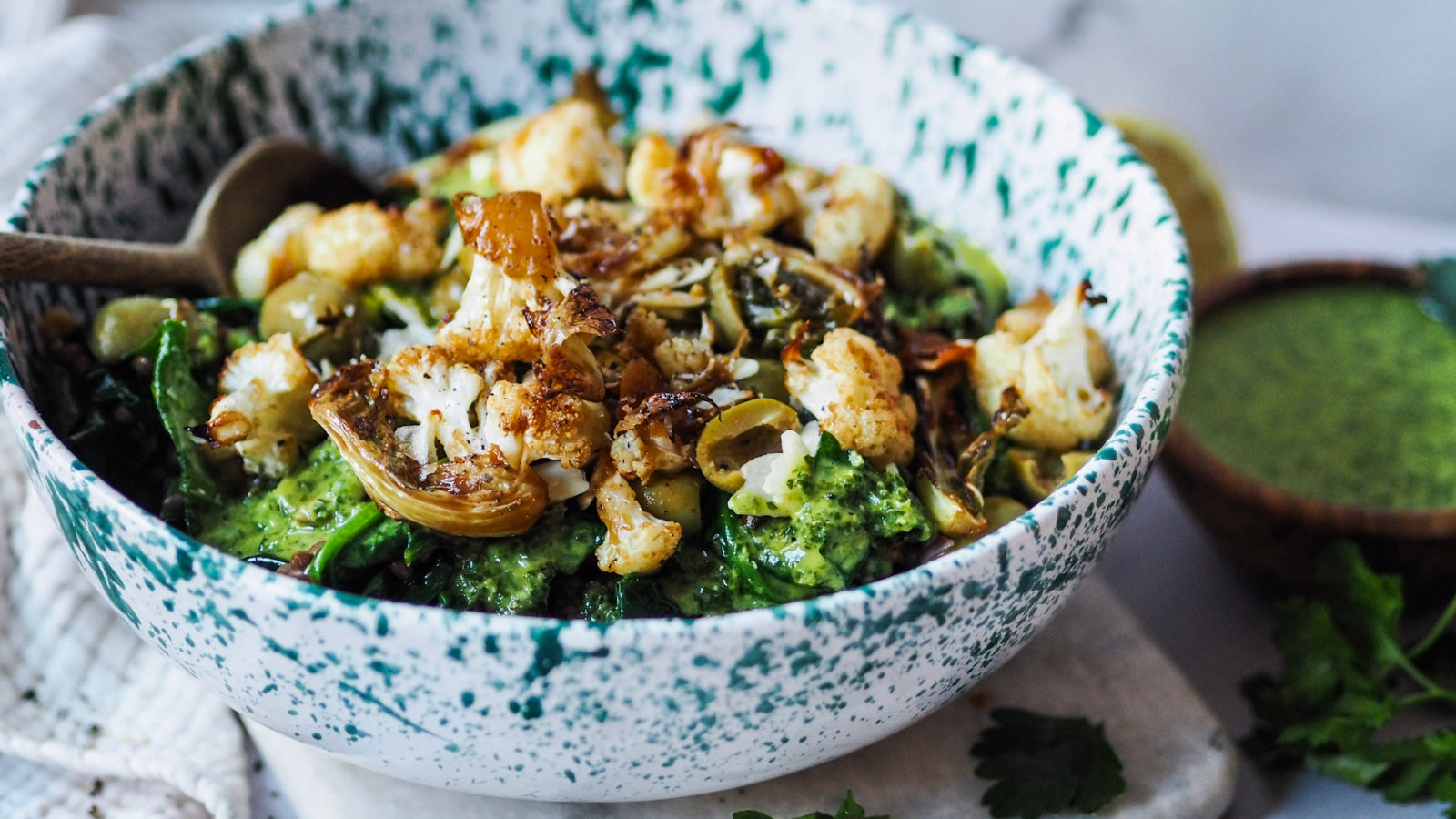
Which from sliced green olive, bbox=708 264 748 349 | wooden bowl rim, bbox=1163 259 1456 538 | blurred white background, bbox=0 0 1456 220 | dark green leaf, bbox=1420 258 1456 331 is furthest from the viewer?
blurred white background, bbox=0 0 1456 220

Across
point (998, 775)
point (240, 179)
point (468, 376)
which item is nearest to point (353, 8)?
point (240, 179)

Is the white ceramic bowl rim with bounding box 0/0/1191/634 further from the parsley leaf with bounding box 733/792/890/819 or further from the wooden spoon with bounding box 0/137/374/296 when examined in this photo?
the parsley leaf with bounding box 733/792/890/819

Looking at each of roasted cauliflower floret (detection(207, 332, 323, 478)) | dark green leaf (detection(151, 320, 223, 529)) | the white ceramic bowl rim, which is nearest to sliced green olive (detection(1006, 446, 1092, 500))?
the white ceramic bowl rim

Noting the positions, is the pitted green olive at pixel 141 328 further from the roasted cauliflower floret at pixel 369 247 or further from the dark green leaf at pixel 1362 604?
the dark green leaf at pixel 1362 604

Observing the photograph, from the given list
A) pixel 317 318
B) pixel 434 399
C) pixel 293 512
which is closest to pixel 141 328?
pixel 317 318

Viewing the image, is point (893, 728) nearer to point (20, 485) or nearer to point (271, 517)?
point (271, 517)

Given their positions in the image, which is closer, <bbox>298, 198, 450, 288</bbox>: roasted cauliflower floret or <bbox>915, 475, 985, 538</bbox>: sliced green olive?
<bbox>915, 475, 985, 538</bbox>: sliced green olive
